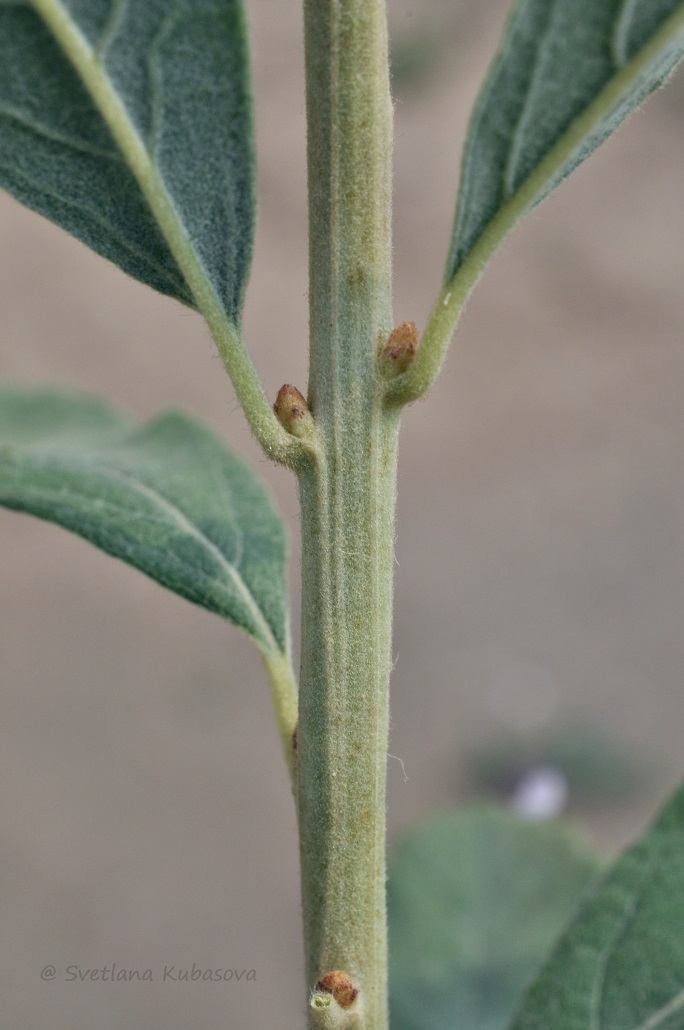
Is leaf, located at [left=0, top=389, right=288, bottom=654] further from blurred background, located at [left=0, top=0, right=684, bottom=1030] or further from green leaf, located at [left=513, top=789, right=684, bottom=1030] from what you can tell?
blurred background, located at [left=0, top=0, right=684, bottom=1030]

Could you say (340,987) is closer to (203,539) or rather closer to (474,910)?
(203,539)

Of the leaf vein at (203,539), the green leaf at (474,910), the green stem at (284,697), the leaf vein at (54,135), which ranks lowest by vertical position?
the green leaf at (474,910)

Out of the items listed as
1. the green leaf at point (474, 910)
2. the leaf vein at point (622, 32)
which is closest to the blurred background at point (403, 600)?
the green leaf at point (474, 910)

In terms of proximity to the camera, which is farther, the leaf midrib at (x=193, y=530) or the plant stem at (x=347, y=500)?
the leaf midrib at (x=193, y=530)

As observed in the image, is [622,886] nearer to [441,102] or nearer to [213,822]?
[213,822]

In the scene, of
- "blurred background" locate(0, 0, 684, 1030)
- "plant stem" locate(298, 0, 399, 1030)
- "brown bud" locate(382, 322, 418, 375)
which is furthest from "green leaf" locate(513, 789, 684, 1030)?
"blurred background" locate(0, 0, 684, 1030)

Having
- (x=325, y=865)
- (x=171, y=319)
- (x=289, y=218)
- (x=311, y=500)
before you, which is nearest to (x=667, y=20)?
(x=311, y=500)

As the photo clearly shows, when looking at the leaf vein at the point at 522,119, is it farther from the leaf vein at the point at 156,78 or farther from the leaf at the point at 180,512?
the leaf at the point at 180,512
